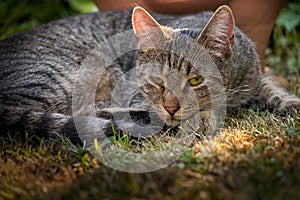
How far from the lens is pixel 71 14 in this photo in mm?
5477

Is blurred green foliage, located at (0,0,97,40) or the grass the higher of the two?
blurred green foliage, located at (0,0,97,40)

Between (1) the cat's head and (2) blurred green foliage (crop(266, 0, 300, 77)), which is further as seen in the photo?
(2) blurred green foliage (crop(266, 0, 300, 77))

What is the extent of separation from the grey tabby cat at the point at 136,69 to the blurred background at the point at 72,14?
130 cm

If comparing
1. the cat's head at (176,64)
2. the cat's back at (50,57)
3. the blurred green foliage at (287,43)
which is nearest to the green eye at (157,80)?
the cat's head at (176,64)

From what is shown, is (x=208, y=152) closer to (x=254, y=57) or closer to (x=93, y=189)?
(x=93, y=189)

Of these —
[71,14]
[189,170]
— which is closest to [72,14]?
[71,14]

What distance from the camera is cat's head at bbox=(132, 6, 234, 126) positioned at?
9.77 ft

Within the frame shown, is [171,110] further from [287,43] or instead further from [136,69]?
[287,43]

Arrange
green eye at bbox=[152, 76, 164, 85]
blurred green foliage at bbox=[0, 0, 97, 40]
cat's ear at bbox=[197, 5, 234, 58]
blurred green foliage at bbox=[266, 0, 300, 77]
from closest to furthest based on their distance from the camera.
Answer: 1. cat's ear at bbox=[197, 5, 234, 58]
2. green eye at bbox=[152, 76, 164, 85]
3. blurred green foliage at bbox=[266, 0, 300, 77]
4. blurred green foliage at bbox=[0, 0, 97, 40]

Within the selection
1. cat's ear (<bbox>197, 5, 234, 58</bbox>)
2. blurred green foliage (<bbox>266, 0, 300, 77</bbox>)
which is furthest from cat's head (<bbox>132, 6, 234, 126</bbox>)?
blurred green foliage (<bbox>266, 0, 300, 77</bbox>)

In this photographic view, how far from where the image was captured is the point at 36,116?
9.56 ft

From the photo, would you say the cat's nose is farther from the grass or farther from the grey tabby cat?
the grass

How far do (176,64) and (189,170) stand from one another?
1.03m

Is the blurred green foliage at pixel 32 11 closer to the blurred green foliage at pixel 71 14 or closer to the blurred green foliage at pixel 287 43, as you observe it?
the blurred green foliage at pixel 71 14
